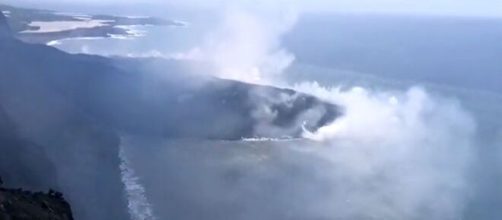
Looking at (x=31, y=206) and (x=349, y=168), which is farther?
(x=349, y=168)

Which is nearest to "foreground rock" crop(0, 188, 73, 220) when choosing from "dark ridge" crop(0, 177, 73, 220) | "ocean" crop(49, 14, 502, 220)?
"dark ridge" crop(0, 177, 73, 220)

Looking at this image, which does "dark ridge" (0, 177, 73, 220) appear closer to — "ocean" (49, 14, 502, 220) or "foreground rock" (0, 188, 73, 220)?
"foreground rock" (0, 188, 73, 220)

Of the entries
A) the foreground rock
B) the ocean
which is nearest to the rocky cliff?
the foreground rock

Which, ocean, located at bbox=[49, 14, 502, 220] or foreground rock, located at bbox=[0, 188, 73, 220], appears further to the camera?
ocean, located at bbox=[49, 14, 502, 220]

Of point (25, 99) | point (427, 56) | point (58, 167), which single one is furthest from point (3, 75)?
point (427, 56)

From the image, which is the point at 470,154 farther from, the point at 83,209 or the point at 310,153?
the point at 83,209

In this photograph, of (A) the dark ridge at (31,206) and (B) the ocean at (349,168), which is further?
(B) the ocean at (349,168)

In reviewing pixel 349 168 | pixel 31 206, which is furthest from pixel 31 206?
pixel 349 168

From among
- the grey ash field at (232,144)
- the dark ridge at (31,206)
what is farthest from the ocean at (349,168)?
the dark ridge at (31,206)

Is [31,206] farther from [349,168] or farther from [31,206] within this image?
[349,168]

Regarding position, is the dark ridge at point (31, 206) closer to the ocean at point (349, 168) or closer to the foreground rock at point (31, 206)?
the foreground rock at point (31, 206)

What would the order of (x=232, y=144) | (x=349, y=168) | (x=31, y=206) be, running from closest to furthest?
(x=31, y=206), (x=349, y=168), (x=232, y=144)
